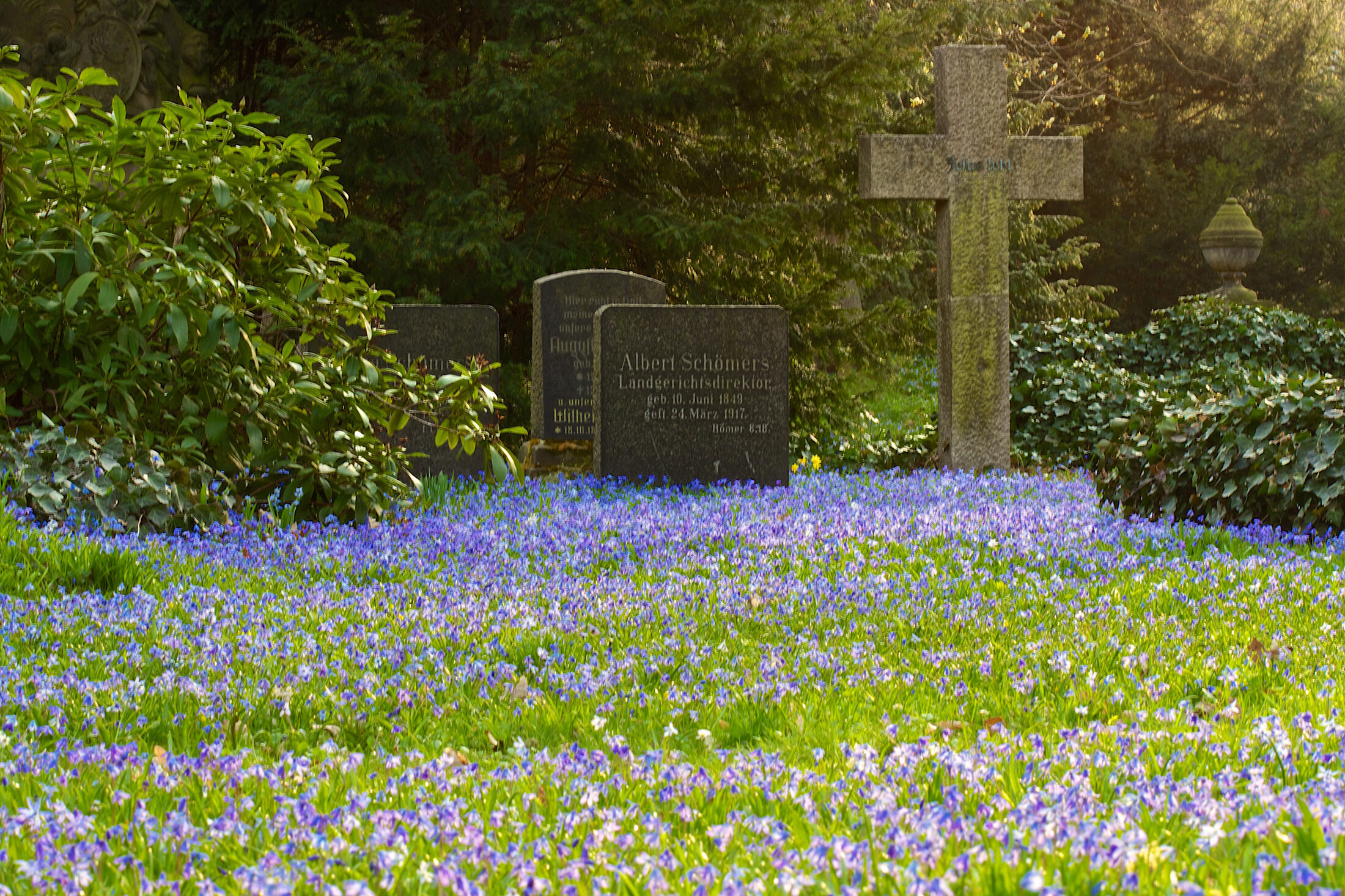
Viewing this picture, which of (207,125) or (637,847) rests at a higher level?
(207,125)

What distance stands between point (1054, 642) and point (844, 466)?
7.59 meters

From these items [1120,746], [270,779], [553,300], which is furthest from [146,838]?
[553,300]

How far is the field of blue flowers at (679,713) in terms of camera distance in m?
1.77

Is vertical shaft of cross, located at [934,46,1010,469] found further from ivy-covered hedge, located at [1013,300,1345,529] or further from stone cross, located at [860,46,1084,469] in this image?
ivy-covered hedge, located at [1013,300,1345,529]

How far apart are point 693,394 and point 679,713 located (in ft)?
19.9

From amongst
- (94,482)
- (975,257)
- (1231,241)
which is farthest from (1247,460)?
(1231,241)

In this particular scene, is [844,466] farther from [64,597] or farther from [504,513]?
[64,597]

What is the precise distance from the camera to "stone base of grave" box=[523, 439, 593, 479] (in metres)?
10.1

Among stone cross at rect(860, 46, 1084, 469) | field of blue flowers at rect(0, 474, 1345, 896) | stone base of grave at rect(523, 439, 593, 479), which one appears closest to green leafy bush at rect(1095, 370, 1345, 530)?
field of blue flowers at rect(0, 474, 1345, 896)

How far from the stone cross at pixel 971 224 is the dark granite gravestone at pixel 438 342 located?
11.0 feet

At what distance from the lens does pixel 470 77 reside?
39.7 feet

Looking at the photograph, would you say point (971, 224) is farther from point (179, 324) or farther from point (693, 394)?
point (179, 324)

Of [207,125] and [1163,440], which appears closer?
[207,125]

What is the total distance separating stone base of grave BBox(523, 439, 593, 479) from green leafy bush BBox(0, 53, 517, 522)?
3363mm
